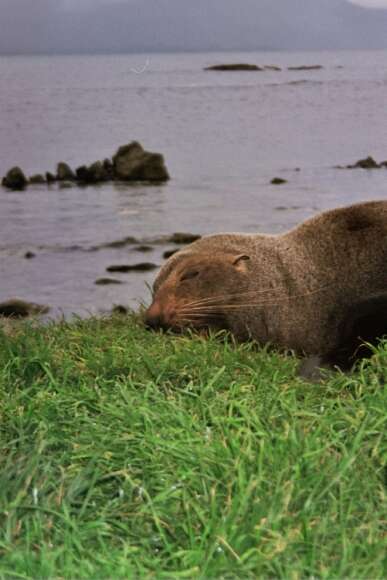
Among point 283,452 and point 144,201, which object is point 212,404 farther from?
point 144,201

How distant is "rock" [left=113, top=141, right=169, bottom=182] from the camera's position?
1245 centimetres

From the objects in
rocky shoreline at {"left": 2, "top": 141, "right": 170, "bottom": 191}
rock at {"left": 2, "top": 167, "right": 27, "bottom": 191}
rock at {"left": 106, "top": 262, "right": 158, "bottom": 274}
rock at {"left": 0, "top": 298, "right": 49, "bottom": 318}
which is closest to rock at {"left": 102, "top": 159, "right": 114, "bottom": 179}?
rocky shoreline at {"left": 2, "top": 141, "right": 170, "bottom": 191}

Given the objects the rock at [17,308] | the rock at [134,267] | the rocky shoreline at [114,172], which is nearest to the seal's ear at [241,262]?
the rock at [17,308]

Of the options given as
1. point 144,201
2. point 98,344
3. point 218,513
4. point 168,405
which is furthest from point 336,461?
point 144,201

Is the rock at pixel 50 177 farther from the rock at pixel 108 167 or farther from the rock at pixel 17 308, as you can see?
the rock at pixel 17 308

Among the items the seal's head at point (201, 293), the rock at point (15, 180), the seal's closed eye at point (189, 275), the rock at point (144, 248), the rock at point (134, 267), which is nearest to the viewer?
the seal's head at point (201, 293)

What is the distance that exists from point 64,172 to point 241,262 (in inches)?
268

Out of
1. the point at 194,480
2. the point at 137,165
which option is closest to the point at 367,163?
the point at 137,165

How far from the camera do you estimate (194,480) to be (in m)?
3.42

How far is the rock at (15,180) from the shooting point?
41.5 feet

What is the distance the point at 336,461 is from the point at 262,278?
294 centimetres

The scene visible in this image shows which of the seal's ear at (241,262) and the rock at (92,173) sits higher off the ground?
the seal's ear at (241,262)

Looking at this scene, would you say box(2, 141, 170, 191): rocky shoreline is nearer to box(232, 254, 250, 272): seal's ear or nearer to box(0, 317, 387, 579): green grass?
box(232, 254, 250, 272): seal's ear

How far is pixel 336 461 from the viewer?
11.7 feet
